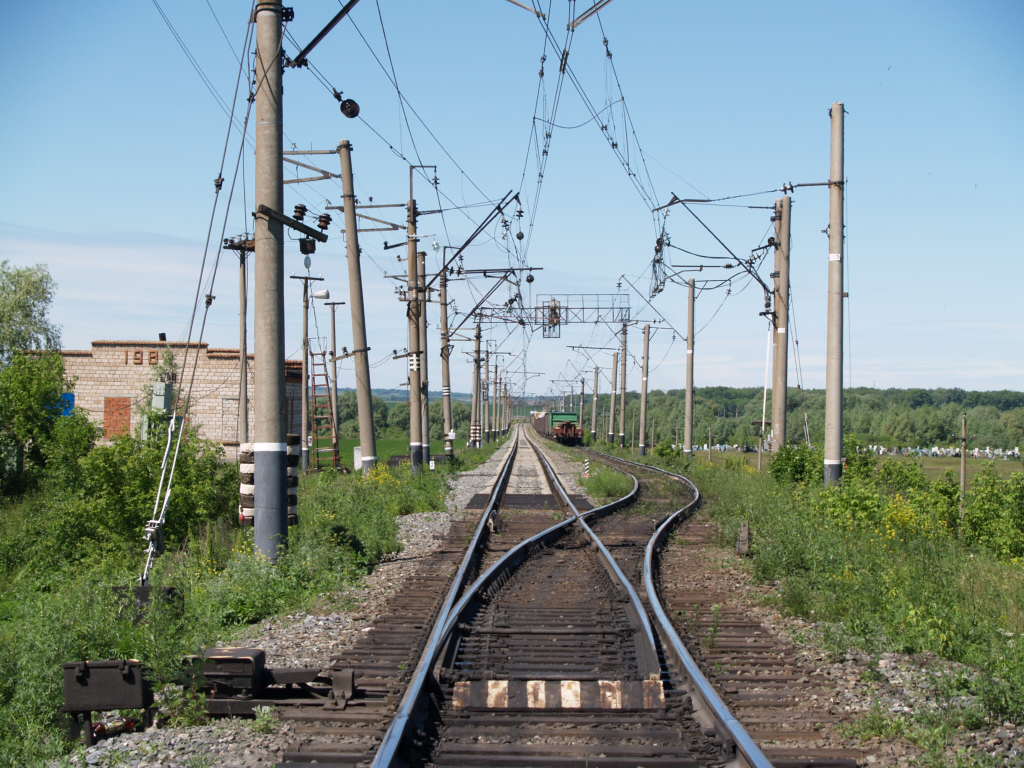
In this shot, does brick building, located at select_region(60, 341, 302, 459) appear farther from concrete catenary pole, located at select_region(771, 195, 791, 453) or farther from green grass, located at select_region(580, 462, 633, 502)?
concrete catenary pole, located at select_region(771, 195, 791, 453)

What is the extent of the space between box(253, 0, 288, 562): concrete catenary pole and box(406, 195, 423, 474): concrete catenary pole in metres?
16.9

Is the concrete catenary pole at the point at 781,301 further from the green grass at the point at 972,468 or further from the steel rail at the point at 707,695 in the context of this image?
the steel rail at the point at 707,695

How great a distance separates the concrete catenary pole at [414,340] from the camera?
97.9ft

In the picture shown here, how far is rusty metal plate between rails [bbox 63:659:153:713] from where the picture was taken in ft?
21.6

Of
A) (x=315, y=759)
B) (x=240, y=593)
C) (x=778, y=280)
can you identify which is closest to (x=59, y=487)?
(x=240, y=593)

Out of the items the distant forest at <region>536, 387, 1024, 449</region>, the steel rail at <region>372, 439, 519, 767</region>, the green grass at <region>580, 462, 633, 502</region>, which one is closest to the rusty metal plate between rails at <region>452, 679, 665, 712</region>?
the steel rail at <region>372, 439, 519, 767</region>

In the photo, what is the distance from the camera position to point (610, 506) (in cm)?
2203

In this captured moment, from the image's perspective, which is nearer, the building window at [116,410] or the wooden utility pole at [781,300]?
the wooden utility pole at [781,300]

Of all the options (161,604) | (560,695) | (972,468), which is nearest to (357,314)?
(161,604)

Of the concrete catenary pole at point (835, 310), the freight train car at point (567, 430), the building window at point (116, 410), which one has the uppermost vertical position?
the concrete catenary pole at point (835, 310)

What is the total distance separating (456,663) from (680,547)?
349 inches

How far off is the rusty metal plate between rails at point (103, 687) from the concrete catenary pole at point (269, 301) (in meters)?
5.51

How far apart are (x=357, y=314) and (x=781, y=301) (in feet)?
35.7

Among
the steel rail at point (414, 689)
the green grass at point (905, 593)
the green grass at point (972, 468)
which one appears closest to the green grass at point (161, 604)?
the steel rail at point (414, 689)
